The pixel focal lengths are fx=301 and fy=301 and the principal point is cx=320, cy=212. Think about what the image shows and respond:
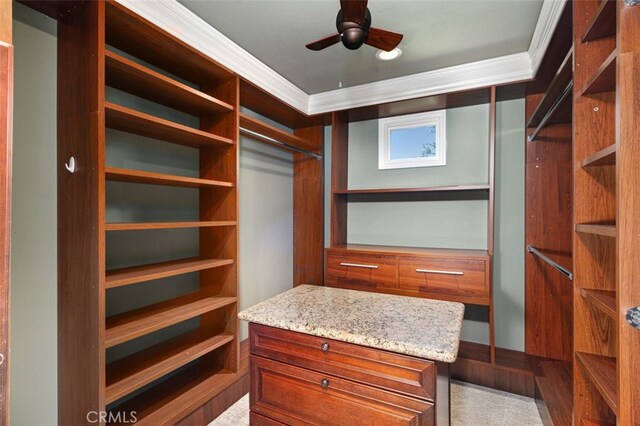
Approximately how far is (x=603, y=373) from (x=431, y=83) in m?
2.15

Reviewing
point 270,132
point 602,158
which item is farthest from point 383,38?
point 270,132

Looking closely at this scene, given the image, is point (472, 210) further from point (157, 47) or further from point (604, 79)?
point (157, 47)

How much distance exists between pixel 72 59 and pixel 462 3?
6.89 feet

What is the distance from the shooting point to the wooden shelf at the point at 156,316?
1503 mm

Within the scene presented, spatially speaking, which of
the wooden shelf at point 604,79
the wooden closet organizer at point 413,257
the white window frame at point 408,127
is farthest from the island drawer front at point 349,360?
the white window frame at point 408,127

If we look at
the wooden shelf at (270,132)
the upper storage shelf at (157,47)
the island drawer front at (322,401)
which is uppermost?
the upper storage shelf at (157,47)

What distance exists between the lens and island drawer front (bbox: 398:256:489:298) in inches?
87.4

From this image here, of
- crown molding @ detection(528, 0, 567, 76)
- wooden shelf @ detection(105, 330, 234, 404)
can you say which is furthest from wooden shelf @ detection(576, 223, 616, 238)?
wooden shelf @ detection(105, 330, 234, 404)

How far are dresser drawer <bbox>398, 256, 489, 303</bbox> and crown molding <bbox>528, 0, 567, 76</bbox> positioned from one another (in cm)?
142

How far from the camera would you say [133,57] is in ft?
6.19

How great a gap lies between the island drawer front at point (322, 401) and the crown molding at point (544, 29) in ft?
6.55

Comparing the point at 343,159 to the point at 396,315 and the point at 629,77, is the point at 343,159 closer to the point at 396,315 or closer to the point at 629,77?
the point at 396,315

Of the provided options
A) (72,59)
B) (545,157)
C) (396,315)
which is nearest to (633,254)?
(396,315)

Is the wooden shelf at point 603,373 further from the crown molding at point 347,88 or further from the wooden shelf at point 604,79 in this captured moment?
the crown molding at point 347,88
